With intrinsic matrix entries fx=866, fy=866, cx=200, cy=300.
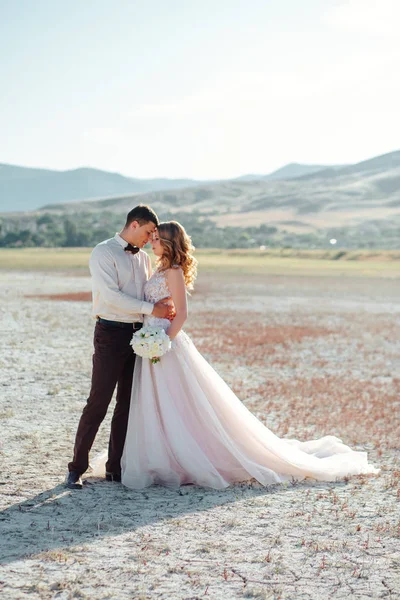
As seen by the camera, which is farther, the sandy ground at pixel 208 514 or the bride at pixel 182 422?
the bride at pixel 182 422

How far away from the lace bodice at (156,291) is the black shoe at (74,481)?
1540 mm

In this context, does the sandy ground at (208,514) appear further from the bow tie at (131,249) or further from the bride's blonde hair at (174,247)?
the bow tie at (131,249)

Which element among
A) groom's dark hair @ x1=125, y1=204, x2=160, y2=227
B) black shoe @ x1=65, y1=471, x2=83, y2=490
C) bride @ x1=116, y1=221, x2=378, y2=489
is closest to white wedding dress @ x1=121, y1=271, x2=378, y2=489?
bride @ x1=116, y1=221, x2=378, y2=489

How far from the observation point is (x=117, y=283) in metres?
7.91

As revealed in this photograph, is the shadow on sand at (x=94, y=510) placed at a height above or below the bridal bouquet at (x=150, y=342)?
below

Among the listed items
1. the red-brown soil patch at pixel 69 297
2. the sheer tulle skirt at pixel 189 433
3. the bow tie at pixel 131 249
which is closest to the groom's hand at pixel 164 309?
the sheer tulle skirt at pixel 189 433

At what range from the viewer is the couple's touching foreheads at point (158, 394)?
308 inches

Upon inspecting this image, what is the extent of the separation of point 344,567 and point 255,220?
187415mm

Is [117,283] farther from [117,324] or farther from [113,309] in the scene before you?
[117,324]

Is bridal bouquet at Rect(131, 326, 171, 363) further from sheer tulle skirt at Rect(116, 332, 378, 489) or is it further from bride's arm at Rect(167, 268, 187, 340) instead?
sheer tulle skirt at Rect(116, 332, 378, 489)

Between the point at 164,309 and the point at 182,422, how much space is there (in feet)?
3.55

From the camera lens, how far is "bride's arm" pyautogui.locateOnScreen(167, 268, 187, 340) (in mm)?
7902

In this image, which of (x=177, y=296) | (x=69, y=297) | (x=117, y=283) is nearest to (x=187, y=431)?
(x=177, y=296)

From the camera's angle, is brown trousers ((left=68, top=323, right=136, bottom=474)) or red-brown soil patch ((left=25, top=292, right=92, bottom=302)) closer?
brown trousers ((left=68, top=323, right=136, bottom=474))
